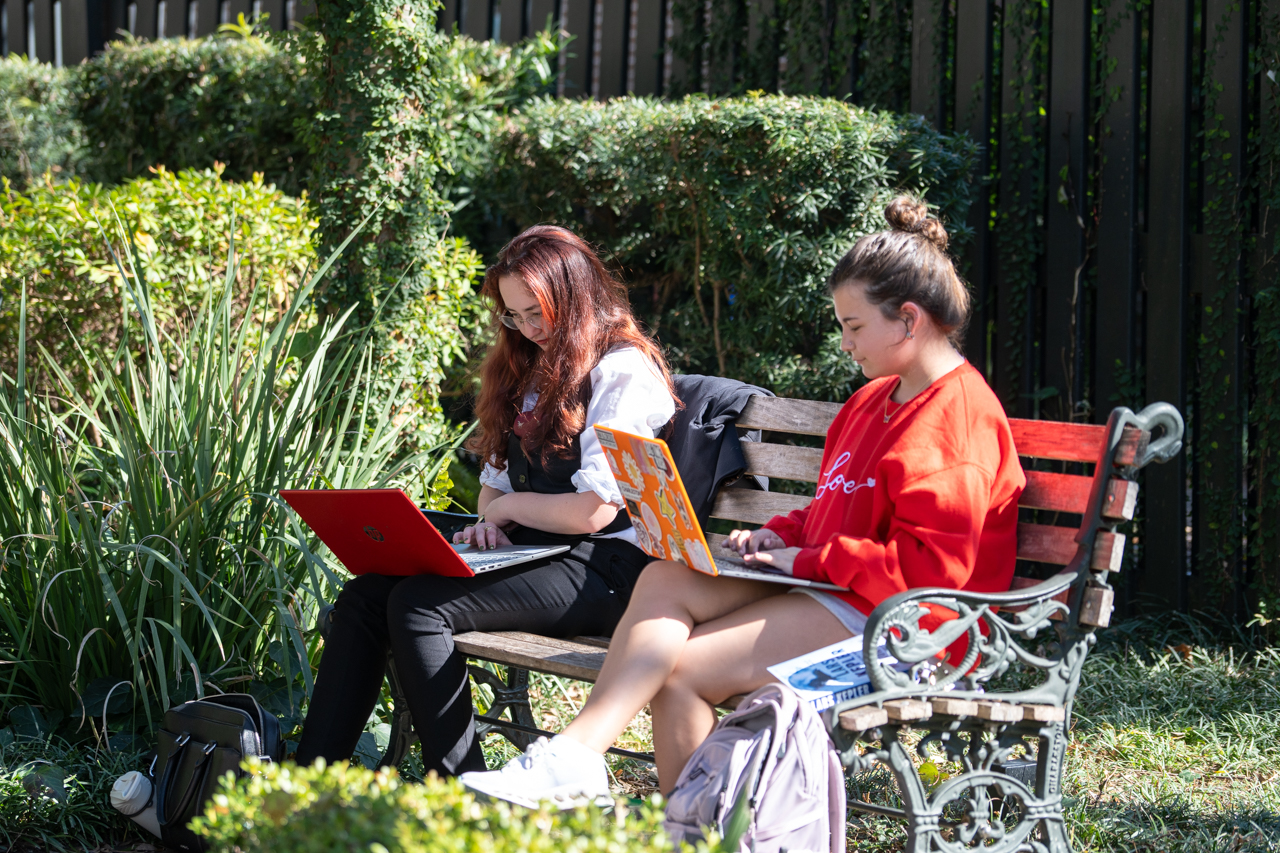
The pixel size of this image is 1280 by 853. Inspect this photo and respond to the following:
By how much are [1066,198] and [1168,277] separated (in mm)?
487

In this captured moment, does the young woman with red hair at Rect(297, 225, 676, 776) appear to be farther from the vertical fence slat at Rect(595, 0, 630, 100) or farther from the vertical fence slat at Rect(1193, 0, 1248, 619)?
the vertical fence slat at Rect(595, 0, 630, 100)

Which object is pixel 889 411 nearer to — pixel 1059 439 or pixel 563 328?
Result: pixel 1059 439

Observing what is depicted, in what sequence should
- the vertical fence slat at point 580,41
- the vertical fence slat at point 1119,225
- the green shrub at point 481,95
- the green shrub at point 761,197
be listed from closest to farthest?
the vertical fence slat at point 1119,225
the green shrub at point 761,197
the green shrub at point 481,95
the vertical fence slat at point 580,41

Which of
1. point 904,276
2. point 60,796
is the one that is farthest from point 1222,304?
point 60,796

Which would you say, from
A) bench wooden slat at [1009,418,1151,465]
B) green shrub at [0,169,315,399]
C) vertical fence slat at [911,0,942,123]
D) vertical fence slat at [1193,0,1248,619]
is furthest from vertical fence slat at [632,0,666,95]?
bench wooden slat at [1009,418,1151,465]

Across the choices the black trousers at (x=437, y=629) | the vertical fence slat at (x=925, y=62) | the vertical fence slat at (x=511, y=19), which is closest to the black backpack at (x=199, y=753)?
the black trousers at (x=437, y=629)

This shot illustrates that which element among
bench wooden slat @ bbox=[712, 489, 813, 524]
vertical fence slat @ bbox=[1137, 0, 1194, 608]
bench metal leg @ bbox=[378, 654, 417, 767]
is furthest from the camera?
vertical fence slat @ bbox=[1137, 0, 1194, 608]

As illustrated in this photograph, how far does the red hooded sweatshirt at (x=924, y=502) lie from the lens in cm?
199

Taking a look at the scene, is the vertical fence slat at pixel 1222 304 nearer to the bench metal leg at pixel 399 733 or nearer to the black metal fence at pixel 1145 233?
the black metal fence at pixel 1145 233

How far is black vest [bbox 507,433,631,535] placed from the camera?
106 inches

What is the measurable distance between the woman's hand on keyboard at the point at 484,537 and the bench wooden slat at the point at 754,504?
54 cm

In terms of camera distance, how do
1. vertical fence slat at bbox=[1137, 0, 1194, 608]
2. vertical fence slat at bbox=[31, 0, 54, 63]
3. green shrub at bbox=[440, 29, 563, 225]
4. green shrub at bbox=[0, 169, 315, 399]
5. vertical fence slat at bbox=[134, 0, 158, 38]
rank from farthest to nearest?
1. vertical fence slat at bbox=[31, 0, 54, 63]
2. vertical fence slat at bbox=[134, 0, 158, 38]
3. green shrub at bbox=[440, 29, 563, 225]
4. green shrub at bbox=[0, 169, 315, 399]
5. vertical fence slat at bbox=[1137, 0, 1194, 608]

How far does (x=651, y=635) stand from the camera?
2057mm

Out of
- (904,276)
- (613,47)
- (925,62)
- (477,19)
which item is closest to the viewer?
(904,276)
